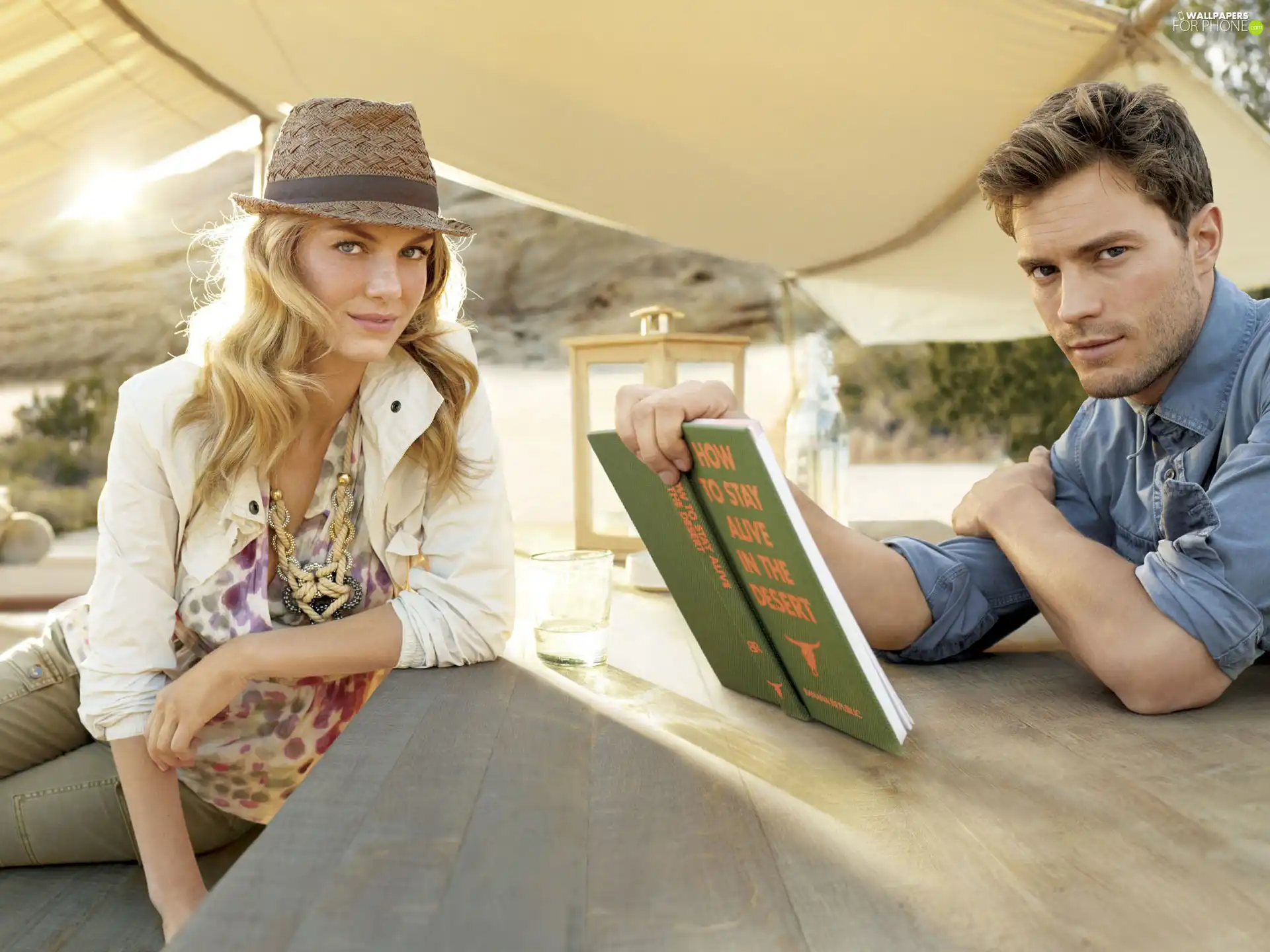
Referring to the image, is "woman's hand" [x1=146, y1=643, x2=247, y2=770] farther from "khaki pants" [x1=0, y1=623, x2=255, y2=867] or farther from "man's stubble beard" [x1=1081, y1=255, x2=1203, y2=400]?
"man's stubble beard" [x1=1081, y1=255, x2=1203, y2=400]

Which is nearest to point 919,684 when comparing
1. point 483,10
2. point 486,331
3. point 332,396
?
point 332,396

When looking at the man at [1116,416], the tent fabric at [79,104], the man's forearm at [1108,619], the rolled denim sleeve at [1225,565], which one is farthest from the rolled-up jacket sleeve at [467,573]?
the tent fabric at [79,104]

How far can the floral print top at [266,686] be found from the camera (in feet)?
4.03

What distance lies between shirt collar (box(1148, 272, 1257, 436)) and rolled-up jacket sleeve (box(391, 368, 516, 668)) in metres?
0.72

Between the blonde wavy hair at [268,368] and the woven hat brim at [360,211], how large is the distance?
28 millimetres

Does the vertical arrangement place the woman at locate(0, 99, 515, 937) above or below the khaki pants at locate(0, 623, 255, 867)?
above

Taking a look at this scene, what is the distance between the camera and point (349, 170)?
119 cm

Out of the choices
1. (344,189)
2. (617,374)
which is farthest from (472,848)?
(617,374)

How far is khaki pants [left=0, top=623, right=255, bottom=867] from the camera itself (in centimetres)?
129

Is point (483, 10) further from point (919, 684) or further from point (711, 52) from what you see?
point (919, 684)

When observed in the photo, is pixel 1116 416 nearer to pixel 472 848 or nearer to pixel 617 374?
pixel 472 848

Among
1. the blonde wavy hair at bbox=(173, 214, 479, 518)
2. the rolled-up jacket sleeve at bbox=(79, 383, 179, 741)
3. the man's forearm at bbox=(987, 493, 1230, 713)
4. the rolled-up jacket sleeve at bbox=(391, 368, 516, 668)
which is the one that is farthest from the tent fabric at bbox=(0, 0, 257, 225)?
the man's forearm at bbox=(987, 493, 1230, 713)

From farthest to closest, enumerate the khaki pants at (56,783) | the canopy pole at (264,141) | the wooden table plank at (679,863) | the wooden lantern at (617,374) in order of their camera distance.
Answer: the canopy pole at (264,141) < the wooden lantern at (617,374) < the khaki pants at (56,783) < the wooden table plank at (679,863)

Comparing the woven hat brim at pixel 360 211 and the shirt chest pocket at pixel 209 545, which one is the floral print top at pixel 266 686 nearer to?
the shirt chest pocket at pixel 209 545
